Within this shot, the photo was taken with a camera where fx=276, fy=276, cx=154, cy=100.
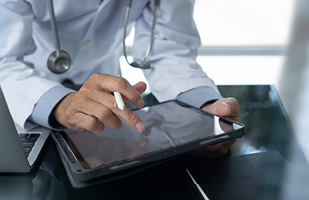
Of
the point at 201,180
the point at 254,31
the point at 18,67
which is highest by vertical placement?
the point at 18,67

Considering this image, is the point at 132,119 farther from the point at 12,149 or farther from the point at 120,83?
the point at 12,149

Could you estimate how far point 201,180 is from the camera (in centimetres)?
41

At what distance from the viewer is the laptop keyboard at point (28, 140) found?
514 mm

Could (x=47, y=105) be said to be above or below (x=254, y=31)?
above

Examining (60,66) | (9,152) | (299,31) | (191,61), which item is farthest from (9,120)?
(299,31)

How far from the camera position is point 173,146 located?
0.41 metres

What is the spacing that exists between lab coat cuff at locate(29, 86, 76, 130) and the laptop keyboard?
0.12 ft

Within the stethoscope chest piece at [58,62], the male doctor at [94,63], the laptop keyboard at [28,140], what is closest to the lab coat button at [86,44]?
the male doctor at [94,63]

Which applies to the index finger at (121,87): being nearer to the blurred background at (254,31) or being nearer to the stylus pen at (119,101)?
the stylus pen at (119,101)

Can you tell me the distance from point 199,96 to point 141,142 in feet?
0.94

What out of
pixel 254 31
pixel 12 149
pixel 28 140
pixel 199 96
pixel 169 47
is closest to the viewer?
pixel 12 149

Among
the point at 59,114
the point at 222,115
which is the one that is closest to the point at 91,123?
the point at 59,114

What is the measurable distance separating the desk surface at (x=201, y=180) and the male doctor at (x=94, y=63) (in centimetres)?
6

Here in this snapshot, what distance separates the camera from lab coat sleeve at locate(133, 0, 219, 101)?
79 cm
